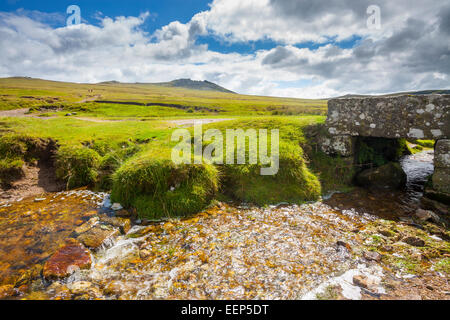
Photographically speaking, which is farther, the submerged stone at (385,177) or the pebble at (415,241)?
the submerged stone at (385,177)

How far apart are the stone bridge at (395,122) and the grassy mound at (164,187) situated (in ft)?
22.9

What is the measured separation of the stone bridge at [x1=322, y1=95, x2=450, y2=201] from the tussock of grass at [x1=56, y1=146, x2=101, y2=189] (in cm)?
1193

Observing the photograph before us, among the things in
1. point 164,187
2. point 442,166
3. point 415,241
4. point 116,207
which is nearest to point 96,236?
point 116,207

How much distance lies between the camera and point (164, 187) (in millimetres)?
8359

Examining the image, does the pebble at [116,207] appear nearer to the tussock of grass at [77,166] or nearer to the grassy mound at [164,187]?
the grassy mound at [164,187]

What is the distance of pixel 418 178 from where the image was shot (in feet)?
38.7

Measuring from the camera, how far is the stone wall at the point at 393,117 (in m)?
8.36

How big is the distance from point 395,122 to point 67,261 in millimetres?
12522

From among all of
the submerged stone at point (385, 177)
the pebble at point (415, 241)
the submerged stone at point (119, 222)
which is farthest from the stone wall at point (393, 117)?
the submerged stone at point (119, 222)

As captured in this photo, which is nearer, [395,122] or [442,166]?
[442,166]

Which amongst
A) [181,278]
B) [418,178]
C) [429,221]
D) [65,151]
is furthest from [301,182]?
[65,151]

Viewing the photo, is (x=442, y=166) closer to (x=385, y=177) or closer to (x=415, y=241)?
(x=385, y=177)

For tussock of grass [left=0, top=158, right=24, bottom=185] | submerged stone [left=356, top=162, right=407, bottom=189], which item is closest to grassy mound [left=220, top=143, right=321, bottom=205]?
submerged stone [left=356, top=162, right=407, bottom=189]

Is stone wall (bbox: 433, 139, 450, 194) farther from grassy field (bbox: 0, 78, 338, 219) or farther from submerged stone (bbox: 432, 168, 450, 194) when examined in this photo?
grassy field (bbox: 0, 78, 338, 219)
